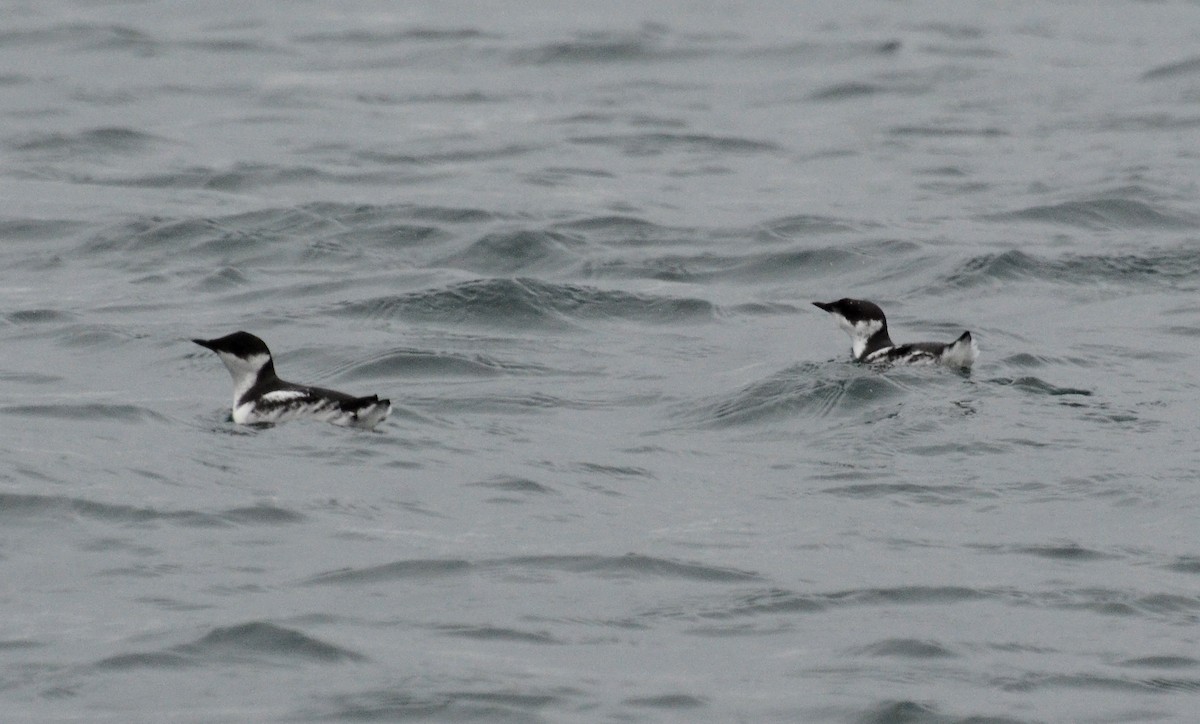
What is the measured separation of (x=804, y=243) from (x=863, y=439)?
26.2 feet

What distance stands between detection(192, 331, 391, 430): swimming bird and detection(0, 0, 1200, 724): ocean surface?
0.15m

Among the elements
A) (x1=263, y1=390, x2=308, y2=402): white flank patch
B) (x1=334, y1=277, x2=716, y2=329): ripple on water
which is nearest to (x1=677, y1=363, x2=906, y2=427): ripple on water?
(x1=263, y1=390, x2=308, y2=402): white flank patch

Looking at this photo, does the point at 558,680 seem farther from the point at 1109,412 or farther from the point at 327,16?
the point at 327,16

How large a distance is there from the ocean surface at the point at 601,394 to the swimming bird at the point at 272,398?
148 mm

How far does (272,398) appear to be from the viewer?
554 inches

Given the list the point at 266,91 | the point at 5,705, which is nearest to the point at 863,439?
the point at 5,705

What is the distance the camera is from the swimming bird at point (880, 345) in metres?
15.5

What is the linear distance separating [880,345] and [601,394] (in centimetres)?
226

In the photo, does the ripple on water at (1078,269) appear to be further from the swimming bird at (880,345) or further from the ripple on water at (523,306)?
the swimming bird at (880,345)

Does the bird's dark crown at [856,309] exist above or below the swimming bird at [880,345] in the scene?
above

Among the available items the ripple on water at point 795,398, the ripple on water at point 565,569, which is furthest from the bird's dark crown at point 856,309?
the ripple on water at point 565,569

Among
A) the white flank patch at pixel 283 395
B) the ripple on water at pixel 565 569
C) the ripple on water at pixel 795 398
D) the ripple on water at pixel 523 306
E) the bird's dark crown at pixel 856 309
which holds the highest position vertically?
the bird's dark crown at pixel 856 309

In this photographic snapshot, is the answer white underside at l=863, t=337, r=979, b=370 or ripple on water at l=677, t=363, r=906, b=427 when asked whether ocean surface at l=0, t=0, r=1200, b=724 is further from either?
white underside at l=863, t=337, r=979, b=370

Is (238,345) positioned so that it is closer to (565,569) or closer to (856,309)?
(565,569)
